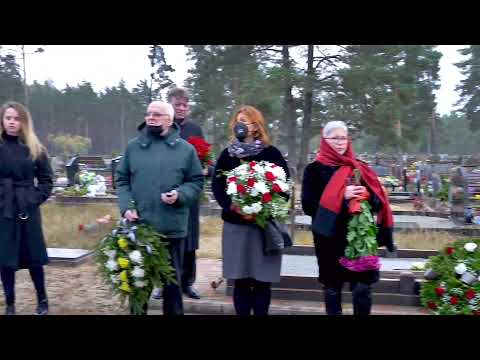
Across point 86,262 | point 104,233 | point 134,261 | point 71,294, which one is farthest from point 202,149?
point 104,233

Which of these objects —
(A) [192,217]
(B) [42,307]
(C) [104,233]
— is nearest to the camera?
(B) [42,307]

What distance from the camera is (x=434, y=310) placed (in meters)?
4.27

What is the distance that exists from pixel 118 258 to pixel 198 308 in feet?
4.36

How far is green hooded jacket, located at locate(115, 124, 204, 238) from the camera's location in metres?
3.67

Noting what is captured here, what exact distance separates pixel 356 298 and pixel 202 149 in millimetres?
1894

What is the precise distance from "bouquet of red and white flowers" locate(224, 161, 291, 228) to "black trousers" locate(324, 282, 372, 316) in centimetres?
63

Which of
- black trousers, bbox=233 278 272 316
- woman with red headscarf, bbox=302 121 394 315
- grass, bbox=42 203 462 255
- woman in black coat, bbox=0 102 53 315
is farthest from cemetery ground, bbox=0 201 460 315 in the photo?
woman with red headscarf, bbox=302 121 394 315

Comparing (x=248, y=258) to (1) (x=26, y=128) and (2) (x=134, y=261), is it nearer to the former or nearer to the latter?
(2) (x=134, y=261)

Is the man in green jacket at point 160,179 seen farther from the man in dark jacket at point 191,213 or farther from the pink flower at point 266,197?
the man in dark jacket at point 191,213

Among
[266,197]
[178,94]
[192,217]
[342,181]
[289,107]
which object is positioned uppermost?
[289,107]

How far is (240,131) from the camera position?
3.74 metres

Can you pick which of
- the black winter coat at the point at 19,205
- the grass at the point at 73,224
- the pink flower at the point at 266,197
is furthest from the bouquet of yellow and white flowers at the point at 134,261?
the grass at the point at 73,224
